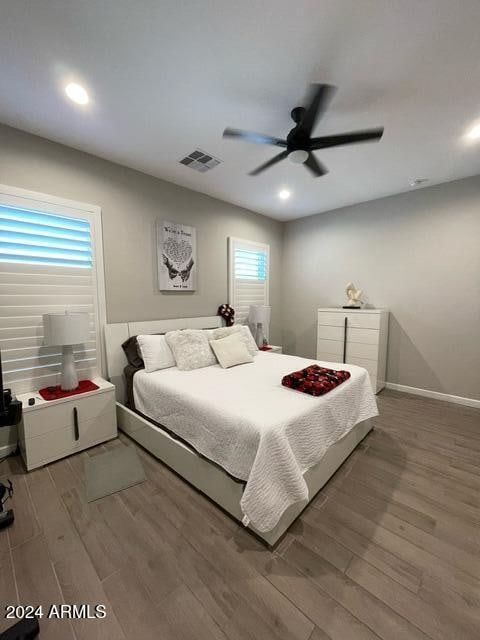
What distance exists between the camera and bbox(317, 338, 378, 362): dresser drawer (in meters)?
3.49

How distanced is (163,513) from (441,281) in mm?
3870

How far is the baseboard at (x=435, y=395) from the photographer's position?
A: 3193mm

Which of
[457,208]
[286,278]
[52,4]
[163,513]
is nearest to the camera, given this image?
[52,4]

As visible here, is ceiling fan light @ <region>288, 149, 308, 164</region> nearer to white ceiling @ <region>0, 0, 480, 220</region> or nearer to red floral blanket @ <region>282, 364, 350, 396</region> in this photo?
white ceiling @ <region>0, 0, 480, 220</region>

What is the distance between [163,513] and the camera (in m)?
1.63

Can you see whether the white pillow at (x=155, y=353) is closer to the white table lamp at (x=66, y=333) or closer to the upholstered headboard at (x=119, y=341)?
the upholstered headboard at (x=119, y=341)

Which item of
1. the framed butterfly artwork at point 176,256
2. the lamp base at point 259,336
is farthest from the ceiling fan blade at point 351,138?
the lamp base at point 259,336

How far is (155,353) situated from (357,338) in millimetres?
2663

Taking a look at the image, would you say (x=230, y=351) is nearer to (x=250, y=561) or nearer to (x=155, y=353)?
(x=155, y=353)

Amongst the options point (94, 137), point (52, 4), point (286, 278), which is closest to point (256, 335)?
point (286, 278)

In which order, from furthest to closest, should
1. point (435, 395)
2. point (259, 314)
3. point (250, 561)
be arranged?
point (259, 314), point (435, 395), point (250, 561)

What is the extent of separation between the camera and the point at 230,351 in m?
2.78

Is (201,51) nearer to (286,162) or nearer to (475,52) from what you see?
(286,162)

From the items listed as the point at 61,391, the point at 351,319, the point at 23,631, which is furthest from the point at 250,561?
the point at 351,319
